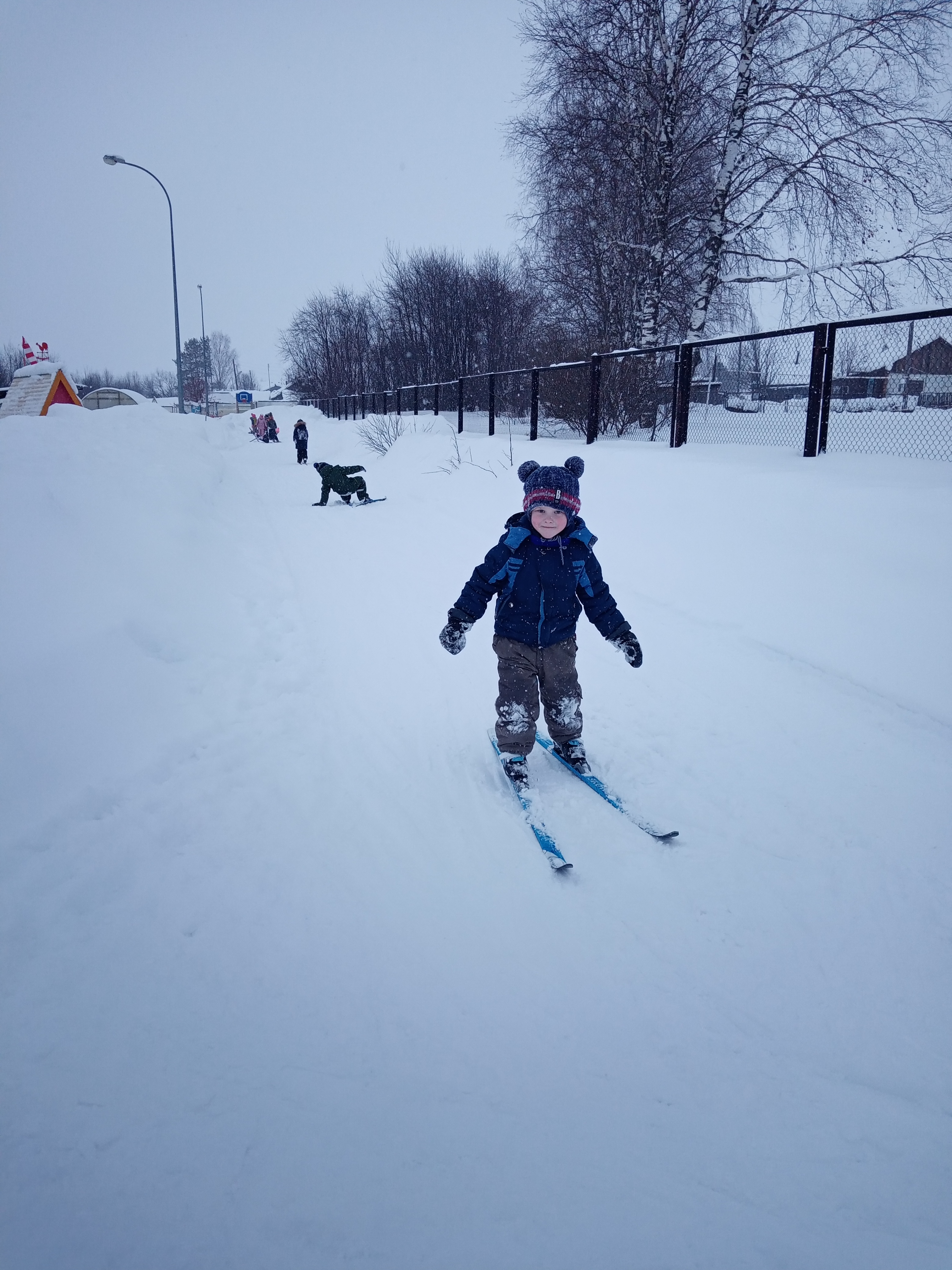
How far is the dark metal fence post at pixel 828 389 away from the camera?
20.6 ft

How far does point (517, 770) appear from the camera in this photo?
3371mm

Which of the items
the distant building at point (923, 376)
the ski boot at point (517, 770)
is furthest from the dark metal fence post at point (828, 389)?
the ski boot at point (517, 770)

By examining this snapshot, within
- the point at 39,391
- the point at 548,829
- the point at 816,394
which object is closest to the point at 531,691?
the point at 548,829

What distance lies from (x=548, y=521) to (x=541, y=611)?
45cm

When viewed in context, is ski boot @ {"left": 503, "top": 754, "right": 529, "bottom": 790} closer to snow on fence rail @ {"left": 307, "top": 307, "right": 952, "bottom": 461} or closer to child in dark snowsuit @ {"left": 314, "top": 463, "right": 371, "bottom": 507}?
snow on fence rail @ {"left": 307, "top": 307, "right": 952, "bottom": 461}

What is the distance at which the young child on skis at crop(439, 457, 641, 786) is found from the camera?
327 cm

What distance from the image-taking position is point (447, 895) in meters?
2.57

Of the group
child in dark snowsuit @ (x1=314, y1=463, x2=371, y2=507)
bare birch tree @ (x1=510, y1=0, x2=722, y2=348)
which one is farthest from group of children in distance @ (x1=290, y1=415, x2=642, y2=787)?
bare birch tree @ (x1=510, y1=0, x2=722, y2=348)

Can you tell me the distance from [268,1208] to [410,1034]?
0.55 meters

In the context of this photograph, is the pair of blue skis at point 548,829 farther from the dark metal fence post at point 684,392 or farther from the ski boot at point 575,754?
the dark metal fence post at point 684,392

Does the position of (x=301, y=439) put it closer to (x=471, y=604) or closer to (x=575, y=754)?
(x=471, y=604)

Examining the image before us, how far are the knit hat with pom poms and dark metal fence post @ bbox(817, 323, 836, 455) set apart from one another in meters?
4.54

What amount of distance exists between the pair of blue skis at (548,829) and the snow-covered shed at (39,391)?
514 inches

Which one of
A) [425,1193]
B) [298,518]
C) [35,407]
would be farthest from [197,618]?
[35,407]
